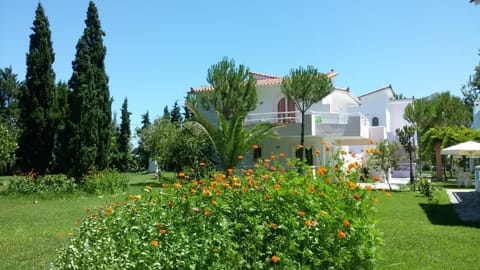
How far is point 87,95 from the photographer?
22219 mm

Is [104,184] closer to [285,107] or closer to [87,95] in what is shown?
[87,95]

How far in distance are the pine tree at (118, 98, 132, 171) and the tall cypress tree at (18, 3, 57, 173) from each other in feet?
61.6

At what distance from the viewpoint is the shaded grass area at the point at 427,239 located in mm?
6539

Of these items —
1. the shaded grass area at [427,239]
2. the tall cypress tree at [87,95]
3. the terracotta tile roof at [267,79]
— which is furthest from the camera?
the terracotta tile roof at [267,79]

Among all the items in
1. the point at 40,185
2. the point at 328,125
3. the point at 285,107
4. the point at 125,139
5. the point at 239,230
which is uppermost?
the point at 285,107

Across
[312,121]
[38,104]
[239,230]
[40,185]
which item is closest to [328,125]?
[312,121]

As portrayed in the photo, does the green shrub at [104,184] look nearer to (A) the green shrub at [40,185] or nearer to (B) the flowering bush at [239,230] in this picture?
(A) the green shrub at [40,185]

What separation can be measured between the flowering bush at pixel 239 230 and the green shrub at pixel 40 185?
14961 millimetres

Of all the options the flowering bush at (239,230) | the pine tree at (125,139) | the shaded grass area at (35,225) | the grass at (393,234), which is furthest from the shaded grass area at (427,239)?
the pine tree at (125,139)

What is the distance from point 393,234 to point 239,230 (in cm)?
552

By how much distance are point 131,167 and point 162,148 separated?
71.0ft

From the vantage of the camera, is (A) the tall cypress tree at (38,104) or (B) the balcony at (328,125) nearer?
(B) the balcony at (328,125)

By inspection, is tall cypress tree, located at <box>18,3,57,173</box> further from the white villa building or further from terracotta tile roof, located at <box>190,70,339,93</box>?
terracotta tile roof, located at <box>190,70,339,93</box>

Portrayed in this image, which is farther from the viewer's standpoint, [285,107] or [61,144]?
[285,107]
